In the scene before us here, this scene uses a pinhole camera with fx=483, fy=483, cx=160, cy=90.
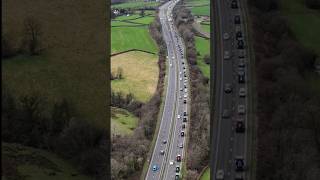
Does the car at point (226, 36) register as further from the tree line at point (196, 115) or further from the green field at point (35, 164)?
the green field at point (35, 164)

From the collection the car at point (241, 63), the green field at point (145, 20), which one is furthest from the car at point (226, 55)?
the green field at point (145, 20)

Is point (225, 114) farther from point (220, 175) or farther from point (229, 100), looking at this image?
point (220, 175)

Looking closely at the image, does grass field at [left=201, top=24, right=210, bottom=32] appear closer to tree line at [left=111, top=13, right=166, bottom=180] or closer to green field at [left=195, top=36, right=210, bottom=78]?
green field at [left=195, top=36, right=210, bottom=78]

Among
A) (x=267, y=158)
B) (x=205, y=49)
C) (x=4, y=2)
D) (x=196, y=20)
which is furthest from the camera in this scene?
(x=196, y=20)

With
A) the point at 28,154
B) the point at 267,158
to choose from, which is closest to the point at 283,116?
the point at 267,158

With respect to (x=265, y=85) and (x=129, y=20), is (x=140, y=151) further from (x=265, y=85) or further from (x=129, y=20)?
(x=129, y=20)

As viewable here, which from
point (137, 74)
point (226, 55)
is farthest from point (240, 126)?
point (137, 74)
